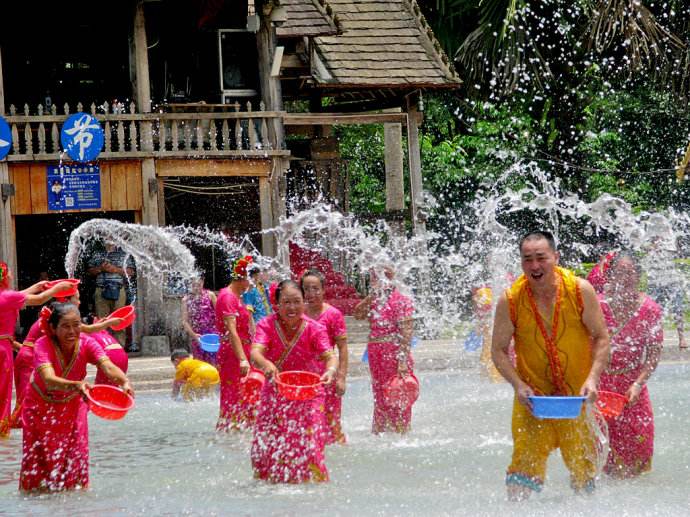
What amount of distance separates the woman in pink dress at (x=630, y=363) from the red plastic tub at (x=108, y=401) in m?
3.01

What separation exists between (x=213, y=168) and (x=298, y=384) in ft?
37.7

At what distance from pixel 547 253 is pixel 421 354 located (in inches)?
431

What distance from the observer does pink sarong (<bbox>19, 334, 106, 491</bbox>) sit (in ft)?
27.3

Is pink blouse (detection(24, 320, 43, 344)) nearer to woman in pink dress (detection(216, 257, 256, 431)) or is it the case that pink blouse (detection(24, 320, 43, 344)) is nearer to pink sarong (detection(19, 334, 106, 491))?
pink sarong (detection(19, 334, 106, 491))

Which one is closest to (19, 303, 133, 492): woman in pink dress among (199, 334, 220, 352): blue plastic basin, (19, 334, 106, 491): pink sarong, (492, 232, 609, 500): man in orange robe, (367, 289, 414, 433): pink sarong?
(19, 334, 106, 491): pink sarong

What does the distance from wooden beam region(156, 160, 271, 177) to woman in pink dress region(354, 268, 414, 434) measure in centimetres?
883

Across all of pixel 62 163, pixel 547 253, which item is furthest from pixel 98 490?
pixel 62 163

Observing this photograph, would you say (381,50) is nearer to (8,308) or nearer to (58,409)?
(8,308)

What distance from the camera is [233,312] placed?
11.4 metres

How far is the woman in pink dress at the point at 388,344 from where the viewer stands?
10.8m

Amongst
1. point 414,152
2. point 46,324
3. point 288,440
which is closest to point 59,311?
point 46,324

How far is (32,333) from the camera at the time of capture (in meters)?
10.2

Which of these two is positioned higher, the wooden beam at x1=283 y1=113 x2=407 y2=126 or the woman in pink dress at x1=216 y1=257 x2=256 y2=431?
the wooden beam at x1=283 y1=113 x2=407 y2=126

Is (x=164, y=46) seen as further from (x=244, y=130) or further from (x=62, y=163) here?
(x=62, y=163)
